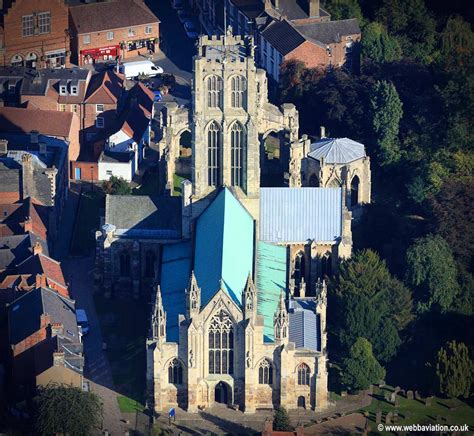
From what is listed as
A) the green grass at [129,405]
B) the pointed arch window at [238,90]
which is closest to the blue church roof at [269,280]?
the green grass at [129,405]

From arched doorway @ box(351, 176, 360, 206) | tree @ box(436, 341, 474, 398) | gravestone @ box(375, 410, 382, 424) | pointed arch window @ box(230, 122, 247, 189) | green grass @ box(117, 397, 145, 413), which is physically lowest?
gravestone @ box(375, 410, 382, 424)

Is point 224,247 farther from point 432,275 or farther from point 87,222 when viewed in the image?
point 87,222

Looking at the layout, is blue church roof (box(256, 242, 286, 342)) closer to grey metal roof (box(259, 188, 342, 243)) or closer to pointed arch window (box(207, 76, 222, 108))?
grey metal roof (box(259, 188, 342, 243))

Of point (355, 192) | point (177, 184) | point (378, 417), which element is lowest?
point (378, 417)

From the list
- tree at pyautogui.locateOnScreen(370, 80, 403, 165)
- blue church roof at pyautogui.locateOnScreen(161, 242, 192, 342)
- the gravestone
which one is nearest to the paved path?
blue church roof at pyautogui.locateOnScreen(161, 242, 192, 342)

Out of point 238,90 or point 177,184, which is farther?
point 177,184

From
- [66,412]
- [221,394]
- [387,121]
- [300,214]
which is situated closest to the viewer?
[66,412]

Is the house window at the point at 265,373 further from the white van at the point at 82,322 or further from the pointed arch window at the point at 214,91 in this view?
the pointed arch window at the point at 214,91

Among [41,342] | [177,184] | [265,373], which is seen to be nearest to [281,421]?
[265,373]
